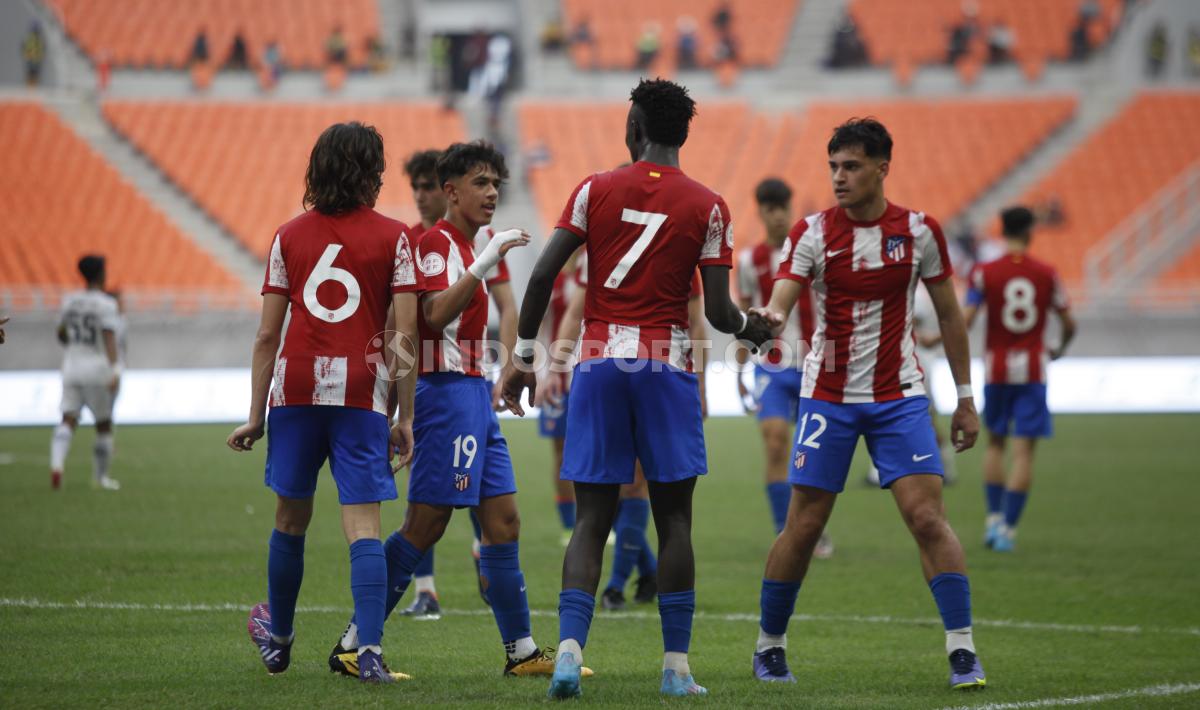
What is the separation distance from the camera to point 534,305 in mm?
5508

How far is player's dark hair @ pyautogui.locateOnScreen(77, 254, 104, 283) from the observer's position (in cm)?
1327

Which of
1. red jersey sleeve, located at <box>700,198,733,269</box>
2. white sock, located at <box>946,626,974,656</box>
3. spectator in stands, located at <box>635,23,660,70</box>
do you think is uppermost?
spectator in stands, located at <box>635,23,660,70</box>

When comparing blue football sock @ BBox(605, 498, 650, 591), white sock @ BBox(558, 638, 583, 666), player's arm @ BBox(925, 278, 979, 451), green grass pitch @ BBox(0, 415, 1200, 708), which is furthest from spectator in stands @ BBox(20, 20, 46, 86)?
white sock @ BBox(558, 638, 583, 666)

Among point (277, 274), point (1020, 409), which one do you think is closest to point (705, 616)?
point (277, 274)

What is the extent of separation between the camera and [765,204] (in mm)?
9836

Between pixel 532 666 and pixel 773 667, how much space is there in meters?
1.03

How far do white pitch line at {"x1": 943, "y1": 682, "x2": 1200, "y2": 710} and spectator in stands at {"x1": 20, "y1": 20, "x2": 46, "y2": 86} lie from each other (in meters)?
37.0

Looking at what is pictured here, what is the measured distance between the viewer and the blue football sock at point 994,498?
1103 cm

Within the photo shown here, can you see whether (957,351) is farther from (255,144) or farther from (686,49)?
(686,49)

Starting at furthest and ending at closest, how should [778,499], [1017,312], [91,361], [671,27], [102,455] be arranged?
[671,27], [102,455], [91,361], [1017,312], [778,499]

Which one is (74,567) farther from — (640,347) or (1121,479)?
(1121,479)

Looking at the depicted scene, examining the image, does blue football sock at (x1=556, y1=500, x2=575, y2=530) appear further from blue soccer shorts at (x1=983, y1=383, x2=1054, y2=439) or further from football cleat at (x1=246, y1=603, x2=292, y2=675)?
football cleat at (x1=246, y1=603, x2=292, y2=675)

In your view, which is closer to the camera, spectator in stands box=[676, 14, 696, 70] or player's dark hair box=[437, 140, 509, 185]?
player's dark hair box=[437, 140, 509, 185]

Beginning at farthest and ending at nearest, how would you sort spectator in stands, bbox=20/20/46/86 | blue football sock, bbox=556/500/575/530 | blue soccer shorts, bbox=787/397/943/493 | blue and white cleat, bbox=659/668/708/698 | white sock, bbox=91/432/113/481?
spectator in stands, bbox=20/20/46/86
white sock, bbox=91/432/113/481
blue football sock, bbox=556/500/575/530
blue soccer shorts, bbox=787/397/943/493
blue and white cleat, bbox=659/668/708/698
